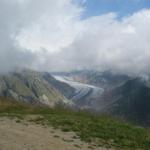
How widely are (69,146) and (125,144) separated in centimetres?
455

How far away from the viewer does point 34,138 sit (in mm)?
24141

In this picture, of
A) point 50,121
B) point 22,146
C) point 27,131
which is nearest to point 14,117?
point 50,121

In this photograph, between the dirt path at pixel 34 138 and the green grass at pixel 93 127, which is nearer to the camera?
the dirt path at pixel 34 138

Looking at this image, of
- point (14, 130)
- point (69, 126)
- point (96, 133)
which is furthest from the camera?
point (69, 126)

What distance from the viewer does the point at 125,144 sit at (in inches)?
1051

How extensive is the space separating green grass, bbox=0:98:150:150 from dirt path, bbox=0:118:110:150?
1290 mm

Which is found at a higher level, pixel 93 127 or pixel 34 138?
pixel 93 127

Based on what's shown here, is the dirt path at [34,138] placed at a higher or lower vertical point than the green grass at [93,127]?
lower

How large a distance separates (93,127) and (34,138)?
7734 millimetres

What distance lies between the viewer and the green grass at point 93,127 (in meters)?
27.0

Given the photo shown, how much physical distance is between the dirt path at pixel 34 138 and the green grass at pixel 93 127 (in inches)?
50.8

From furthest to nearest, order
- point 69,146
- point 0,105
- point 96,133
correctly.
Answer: point 0,105
point 96,133
point 69,146

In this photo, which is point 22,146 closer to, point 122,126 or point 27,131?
point 27,131

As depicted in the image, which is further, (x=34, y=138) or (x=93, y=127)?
(x=93, y=127)
